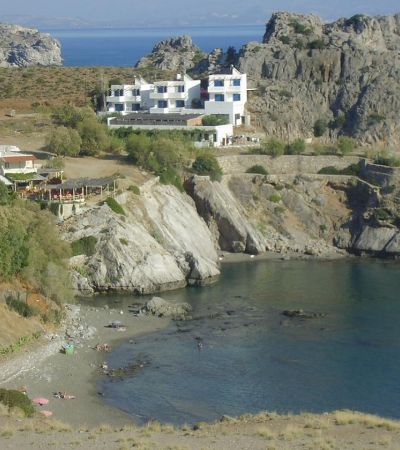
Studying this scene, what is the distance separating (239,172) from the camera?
85.2 metres

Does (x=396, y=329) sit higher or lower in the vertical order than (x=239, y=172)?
lower

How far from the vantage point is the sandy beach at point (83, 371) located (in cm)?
4534

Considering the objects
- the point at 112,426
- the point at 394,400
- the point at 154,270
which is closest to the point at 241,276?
the point at 154,270

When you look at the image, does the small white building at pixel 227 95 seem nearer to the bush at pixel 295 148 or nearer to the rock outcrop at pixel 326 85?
the rock outcrop at pixel 326 85

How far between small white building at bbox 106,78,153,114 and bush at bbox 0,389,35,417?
2282 inches

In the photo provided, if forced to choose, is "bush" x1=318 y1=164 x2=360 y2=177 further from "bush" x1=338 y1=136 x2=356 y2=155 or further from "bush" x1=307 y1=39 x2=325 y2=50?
"bush" x1=307 y1=39 x2=325 y2=50

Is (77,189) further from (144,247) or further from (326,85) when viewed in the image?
(326,85)

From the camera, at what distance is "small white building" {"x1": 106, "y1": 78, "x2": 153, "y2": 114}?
99.1m

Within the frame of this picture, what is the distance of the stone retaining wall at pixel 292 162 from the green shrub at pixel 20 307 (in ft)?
110

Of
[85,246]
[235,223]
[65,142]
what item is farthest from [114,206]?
[65,142]

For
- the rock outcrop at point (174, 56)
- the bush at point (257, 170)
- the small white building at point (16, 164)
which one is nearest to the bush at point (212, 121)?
the bush at point (257, 170)

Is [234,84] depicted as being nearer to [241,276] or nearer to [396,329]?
[241,276]

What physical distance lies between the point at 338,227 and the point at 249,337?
1004 inches

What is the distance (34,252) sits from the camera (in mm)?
58781
